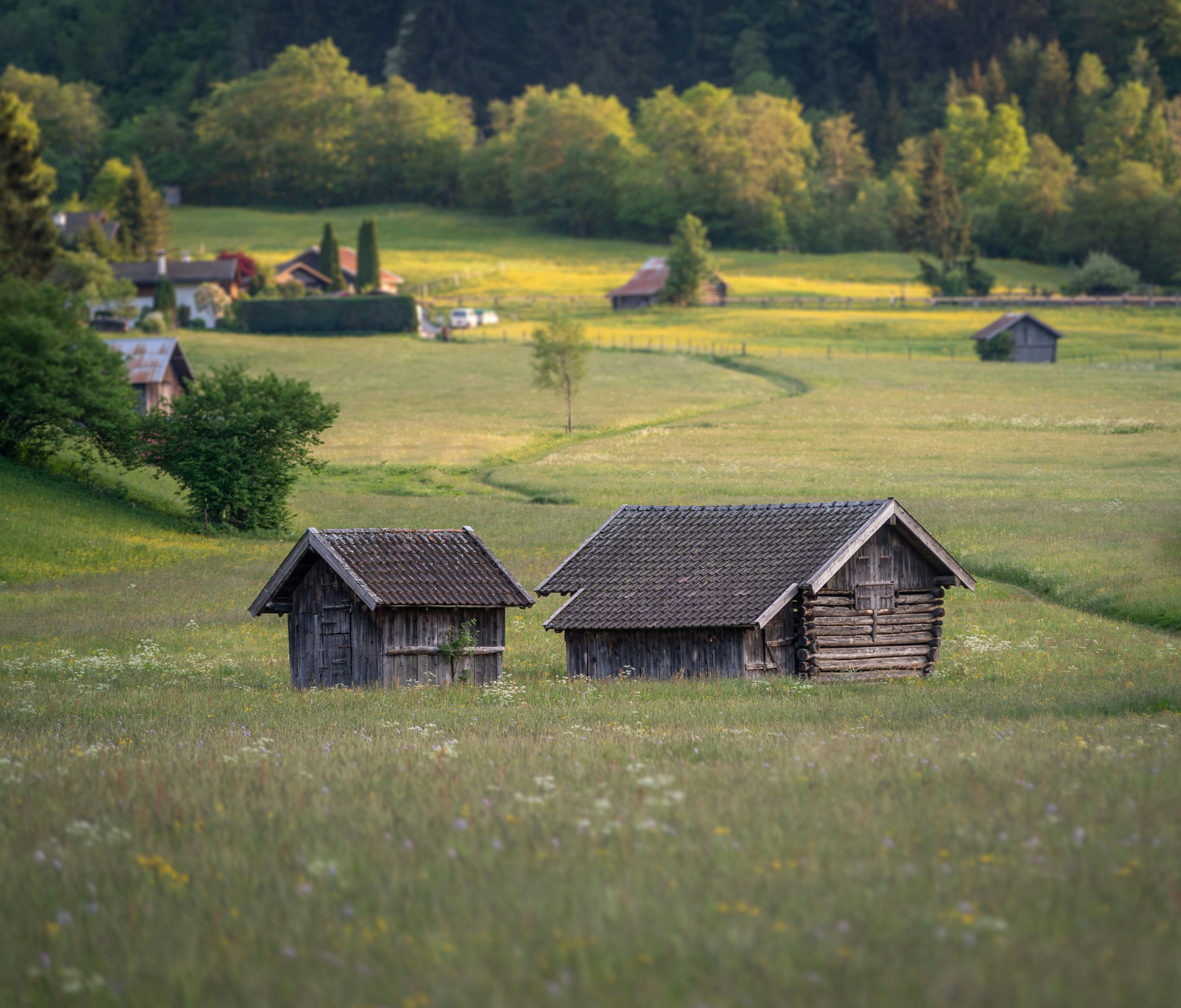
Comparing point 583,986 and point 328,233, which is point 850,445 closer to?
point 583,986

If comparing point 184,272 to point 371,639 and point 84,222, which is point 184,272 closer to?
point 84,222

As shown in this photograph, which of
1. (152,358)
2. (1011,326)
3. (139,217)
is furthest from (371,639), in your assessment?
(139,217)

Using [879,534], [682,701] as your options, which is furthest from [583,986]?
[879,534]

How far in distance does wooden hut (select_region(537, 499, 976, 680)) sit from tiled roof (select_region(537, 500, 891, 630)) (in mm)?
31

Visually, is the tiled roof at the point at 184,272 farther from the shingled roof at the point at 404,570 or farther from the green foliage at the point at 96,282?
the shingled roof at the point at 404,570

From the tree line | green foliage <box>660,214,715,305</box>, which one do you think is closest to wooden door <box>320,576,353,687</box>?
green foliage <box>660,214,715,305</box>

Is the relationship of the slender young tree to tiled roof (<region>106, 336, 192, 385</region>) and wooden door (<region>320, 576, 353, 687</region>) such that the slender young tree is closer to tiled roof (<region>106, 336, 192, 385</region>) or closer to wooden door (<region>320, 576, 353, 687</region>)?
tiled roof (<region>106, 336, 192, 385</region>)

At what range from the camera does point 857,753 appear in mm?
13023

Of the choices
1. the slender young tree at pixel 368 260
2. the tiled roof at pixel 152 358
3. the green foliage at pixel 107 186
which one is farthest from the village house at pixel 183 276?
the green foliage at pixel 107 186

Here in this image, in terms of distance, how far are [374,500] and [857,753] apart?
131ft

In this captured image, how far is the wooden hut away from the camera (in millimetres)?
26203

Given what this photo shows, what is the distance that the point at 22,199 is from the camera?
81.4 metres

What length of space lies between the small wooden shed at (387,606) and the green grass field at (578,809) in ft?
4.33

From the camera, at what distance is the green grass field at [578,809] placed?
6875mm
